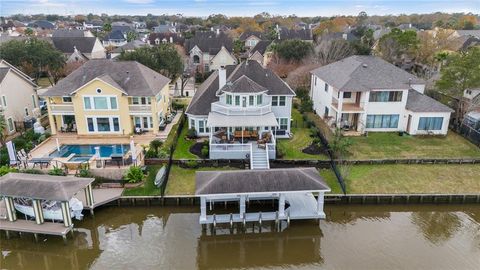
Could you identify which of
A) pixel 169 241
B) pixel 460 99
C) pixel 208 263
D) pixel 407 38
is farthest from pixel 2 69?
pixel 407 38

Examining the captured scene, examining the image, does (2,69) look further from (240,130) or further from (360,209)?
(360,209)

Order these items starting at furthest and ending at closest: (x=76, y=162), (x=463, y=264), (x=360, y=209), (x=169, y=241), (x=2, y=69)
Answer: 1. (x=2, y=69)
2. (x=76, y=162)
3. (x=360, y=209)
4. (x=169, y=241)
5. (x=463, y=264)

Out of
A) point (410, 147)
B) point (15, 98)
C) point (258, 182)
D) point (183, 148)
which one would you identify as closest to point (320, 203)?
point (258, 182)

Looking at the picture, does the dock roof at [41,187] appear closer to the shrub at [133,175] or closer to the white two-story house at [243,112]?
the shrub at [133,175]

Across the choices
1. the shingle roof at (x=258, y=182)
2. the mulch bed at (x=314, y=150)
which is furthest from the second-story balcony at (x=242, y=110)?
the shingle roof at (x=258, y=182)

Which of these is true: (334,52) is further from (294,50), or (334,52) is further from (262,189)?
(262,189)

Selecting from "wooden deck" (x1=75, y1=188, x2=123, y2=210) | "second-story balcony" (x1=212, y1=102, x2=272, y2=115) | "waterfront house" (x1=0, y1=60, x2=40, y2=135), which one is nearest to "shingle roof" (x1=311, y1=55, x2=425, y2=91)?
"second-story balcony" (x1=212, y1=102, x2=272, y2=115)

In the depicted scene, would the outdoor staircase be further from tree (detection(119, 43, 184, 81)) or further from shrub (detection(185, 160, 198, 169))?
tree (detection(119, 43, 184, 81))
